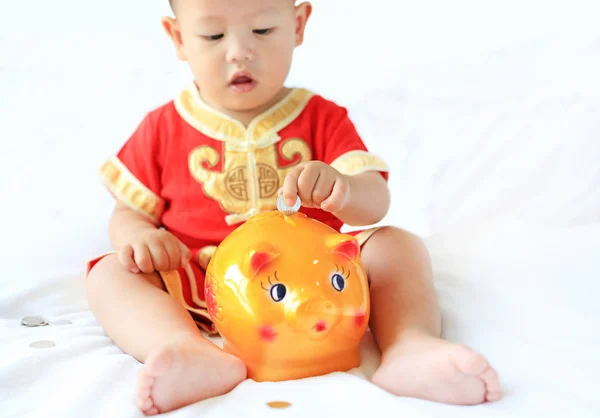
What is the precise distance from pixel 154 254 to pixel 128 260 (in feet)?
0.12

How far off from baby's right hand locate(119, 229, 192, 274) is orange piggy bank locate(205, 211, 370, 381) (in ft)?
0.59

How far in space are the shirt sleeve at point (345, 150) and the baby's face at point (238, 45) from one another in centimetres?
11

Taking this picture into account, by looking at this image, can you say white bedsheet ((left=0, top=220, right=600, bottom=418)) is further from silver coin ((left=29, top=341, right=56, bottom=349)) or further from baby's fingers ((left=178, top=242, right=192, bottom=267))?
baby's fingers ((left=178, top=242, right=192, bottom=267))

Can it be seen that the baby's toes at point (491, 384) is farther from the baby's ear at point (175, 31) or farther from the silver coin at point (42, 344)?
the baby's ear at point (175, 31)

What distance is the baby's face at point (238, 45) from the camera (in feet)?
3.41

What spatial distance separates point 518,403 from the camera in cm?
75

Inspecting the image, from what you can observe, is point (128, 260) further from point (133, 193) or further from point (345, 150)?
point (345, 150)

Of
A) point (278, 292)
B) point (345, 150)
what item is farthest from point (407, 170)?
point (278, 292)

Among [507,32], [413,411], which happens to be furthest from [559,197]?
[413,411]

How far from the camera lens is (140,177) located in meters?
1.18

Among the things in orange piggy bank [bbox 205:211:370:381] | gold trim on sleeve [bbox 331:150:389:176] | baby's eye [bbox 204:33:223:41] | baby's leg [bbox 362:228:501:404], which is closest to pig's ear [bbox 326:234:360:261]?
orange piggy bank [bbox 205:211:370:381]

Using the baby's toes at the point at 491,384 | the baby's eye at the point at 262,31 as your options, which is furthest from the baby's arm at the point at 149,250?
the baby's toes at the point at 491,384

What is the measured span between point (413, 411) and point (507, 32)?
4.08ft

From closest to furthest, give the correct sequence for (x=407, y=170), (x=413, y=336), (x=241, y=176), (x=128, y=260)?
(x=413, y=336) → (x=128, y=260) → (x=241, y=176) → (x=407, y=170)
